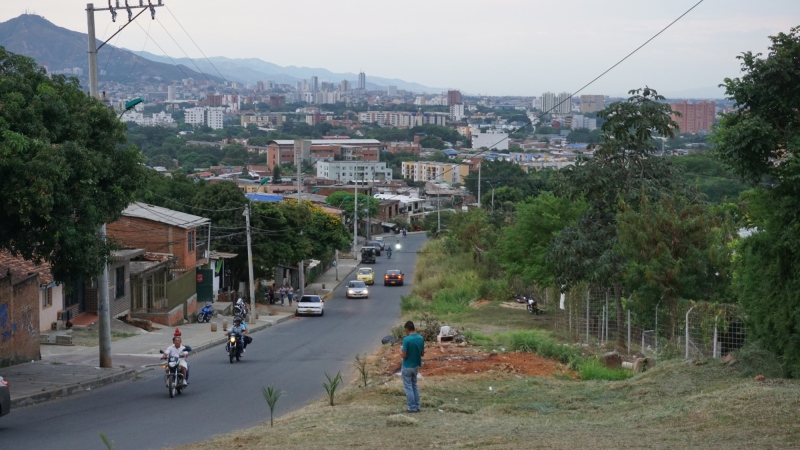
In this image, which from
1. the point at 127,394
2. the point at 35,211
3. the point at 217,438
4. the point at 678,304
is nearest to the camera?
the point at 217,438

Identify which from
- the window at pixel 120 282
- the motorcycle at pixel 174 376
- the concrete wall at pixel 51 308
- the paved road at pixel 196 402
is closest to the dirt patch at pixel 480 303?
the paved road at pixel 196 402

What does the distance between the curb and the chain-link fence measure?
12.0m

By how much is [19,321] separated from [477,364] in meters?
11.2

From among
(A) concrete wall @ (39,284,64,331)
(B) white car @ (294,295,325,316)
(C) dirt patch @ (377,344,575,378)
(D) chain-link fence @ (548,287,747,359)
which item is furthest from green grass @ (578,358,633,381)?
(B) white car @ (294,295,325,316)

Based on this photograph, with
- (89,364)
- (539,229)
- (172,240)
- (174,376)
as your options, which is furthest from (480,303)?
(174,376)

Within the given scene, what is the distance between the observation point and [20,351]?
2380 centimetres

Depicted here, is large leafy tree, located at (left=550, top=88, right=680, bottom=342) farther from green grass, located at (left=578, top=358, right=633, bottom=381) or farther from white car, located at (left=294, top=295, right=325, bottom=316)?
white car, located at (left=294, top=295, right=325, bottom=316)

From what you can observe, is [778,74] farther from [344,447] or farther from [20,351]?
[20,351]

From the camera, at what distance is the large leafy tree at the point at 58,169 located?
17141 millimetres

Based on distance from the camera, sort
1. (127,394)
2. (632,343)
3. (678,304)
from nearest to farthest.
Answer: (127,394) → (678,304) → (632,343)

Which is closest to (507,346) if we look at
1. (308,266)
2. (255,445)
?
(255,445)

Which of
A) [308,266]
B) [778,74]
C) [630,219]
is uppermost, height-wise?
[778,74]

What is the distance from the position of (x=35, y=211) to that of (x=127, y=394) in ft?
15.5

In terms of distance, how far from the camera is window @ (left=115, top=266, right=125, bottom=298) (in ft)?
121
